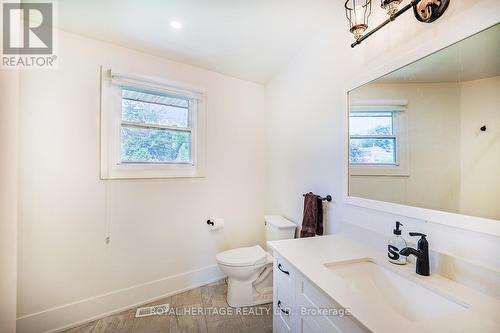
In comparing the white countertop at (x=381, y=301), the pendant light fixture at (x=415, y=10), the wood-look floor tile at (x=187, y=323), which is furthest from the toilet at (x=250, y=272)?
the pendant light fixture at (x=415, y=10)

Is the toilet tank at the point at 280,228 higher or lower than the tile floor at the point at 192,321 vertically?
higher

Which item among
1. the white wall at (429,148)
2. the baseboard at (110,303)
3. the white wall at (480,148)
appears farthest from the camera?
the baseboard at (110,303)

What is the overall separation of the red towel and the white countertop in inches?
14.6

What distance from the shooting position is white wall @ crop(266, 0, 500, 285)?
89 centimetres

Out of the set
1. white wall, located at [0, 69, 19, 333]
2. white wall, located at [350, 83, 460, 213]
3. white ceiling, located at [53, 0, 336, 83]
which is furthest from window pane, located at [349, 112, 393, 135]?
white wall, located at [0, 69, 19, 333]

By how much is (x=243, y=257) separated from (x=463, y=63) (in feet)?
6.34

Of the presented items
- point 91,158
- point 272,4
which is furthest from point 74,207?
point 272,4

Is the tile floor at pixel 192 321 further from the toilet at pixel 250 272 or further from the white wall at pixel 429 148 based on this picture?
the white wall at pixel 429 148

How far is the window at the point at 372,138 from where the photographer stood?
1240 mm

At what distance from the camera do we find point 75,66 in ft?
5.77

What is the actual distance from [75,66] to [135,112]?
0.55 m

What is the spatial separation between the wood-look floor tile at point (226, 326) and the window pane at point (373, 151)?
156cm

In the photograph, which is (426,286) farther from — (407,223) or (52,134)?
(52,134)

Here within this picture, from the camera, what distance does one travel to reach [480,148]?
0.84 meters
